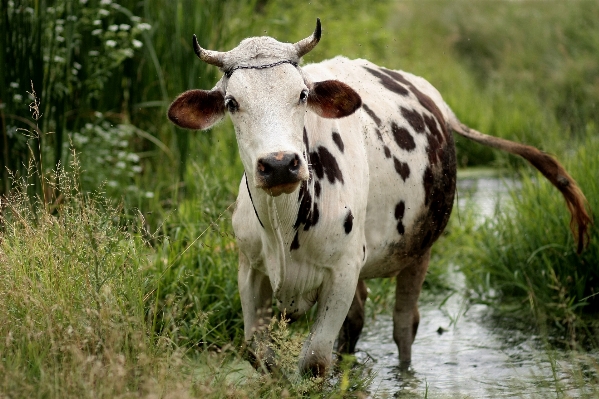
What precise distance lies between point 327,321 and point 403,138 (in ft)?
3.94

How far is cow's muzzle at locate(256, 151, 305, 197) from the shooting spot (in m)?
3.65

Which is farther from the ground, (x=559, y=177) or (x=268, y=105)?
(x=268, y=105)

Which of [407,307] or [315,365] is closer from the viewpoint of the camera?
[315,365]

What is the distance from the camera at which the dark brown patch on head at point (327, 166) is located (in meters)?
4.28

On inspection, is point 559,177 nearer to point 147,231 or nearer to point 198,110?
point 198,110

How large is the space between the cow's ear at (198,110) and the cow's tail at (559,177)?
2136mm

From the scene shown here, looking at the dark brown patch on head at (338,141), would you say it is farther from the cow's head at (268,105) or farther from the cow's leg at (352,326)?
the cow's leg at (352,326)

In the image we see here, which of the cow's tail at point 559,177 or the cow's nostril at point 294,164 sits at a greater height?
the cow's nostril at point 294,164

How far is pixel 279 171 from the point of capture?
366 cm

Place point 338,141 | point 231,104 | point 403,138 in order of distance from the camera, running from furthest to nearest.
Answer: point 403,138 < point 338,141 < point 231,104

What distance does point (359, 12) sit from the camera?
12.4 meters

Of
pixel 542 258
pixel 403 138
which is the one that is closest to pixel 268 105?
pixel 403 138

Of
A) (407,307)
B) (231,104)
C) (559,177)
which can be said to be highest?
(231,104)

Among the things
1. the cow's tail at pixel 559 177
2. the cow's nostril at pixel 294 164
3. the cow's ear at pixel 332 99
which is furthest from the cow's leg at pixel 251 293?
the cow's tail at pixel 559 177
